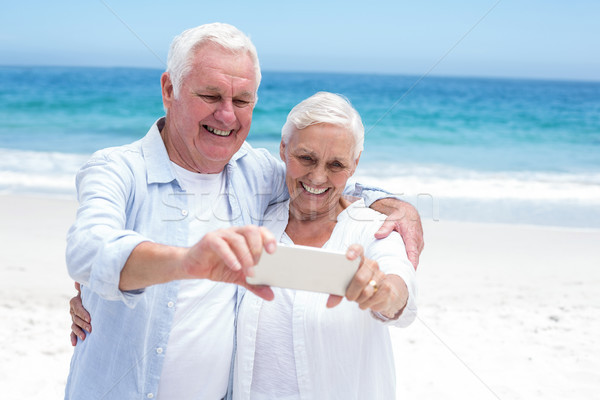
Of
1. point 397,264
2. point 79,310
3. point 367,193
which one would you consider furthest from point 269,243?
point 367,193

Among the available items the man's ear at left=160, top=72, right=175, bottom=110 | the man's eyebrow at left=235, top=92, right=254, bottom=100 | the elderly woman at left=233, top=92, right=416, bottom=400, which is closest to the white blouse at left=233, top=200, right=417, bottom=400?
the elderly woman at left=233, top=92, right=416, bottom=400

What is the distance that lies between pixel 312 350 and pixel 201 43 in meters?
1.17

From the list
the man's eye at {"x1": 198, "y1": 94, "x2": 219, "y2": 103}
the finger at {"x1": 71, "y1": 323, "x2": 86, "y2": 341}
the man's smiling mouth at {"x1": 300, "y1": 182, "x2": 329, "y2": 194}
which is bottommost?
the finger at {"x1": 71, "y1": 323, "x2": 86, "y2": 341}

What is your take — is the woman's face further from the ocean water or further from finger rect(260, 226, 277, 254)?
finger rect(260, 226, 277, 254)

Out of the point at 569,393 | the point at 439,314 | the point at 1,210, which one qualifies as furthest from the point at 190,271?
the point at 1,210

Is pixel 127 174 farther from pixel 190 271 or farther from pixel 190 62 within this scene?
pixel 190 271

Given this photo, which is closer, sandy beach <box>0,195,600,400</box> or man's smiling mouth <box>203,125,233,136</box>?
man's smiling mouth <box>203,125,233,136</box>


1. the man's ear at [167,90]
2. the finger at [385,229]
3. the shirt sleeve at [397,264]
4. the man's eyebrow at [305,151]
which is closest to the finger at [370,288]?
the shirt sleeve at [397,264]

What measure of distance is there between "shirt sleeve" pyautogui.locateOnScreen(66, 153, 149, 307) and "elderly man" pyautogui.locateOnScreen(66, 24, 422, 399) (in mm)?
11

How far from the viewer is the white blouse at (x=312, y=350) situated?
86.0 inches

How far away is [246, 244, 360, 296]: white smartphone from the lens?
62.3 inches

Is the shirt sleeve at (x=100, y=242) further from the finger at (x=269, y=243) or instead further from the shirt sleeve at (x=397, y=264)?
the shirt sleeve at (x=397, y=264)

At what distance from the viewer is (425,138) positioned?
16703mm

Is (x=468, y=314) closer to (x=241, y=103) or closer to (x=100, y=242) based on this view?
(x=241, y=103)
